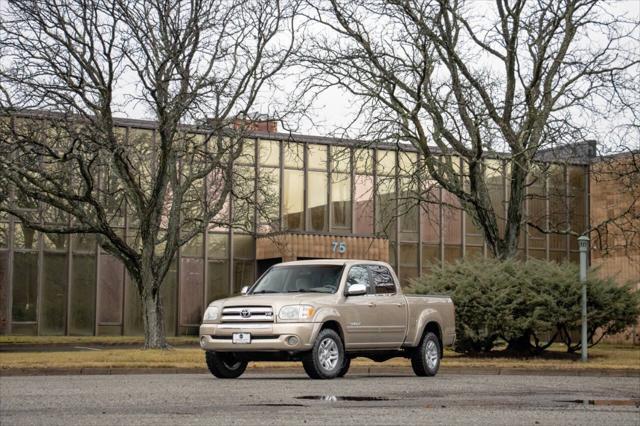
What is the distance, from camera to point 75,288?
151 feet

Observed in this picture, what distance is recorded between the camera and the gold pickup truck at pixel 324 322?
57.3ft

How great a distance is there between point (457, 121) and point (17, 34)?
11.3 meters

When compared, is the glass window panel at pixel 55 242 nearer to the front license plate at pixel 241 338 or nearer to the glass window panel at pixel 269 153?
the glass window panel at pixel 269 153

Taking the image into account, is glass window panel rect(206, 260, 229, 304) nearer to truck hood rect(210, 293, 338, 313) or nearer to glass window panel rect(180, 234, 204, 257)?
glass window panel rect(180, 234, 204, 257)

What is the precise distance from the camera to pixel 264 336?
1745 cm

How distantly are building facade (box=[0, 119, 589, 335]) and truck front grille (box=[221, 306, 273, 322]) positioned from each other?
23629 millimetres

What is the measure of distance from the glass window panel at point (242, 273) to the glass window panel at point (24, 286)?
339 inches

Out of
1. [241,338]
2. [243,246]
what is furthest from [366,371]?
[243,246]

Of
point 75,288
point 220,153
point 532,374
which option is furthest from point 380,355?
point 75,288

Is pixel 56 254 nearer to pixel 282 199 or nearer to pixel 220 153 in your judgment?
pixel 282 199

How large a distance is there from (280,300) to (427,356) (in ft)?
11.6

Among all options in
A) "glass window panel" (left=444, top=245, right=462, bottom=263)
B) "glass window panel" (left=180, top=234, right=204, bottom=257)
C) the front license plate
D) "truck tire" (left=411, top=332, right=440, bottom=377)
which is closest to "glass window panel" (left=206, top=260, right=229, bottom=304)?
"glass window panel" (left=180, top=234, right=204, bottom=257)

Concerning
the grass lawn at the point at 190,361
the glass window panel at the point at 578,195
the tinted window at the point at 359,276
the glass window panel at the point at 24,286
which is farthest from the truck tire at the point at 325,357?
the glass window panel at the point at 578,195

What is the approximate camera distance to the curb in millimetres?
20391
